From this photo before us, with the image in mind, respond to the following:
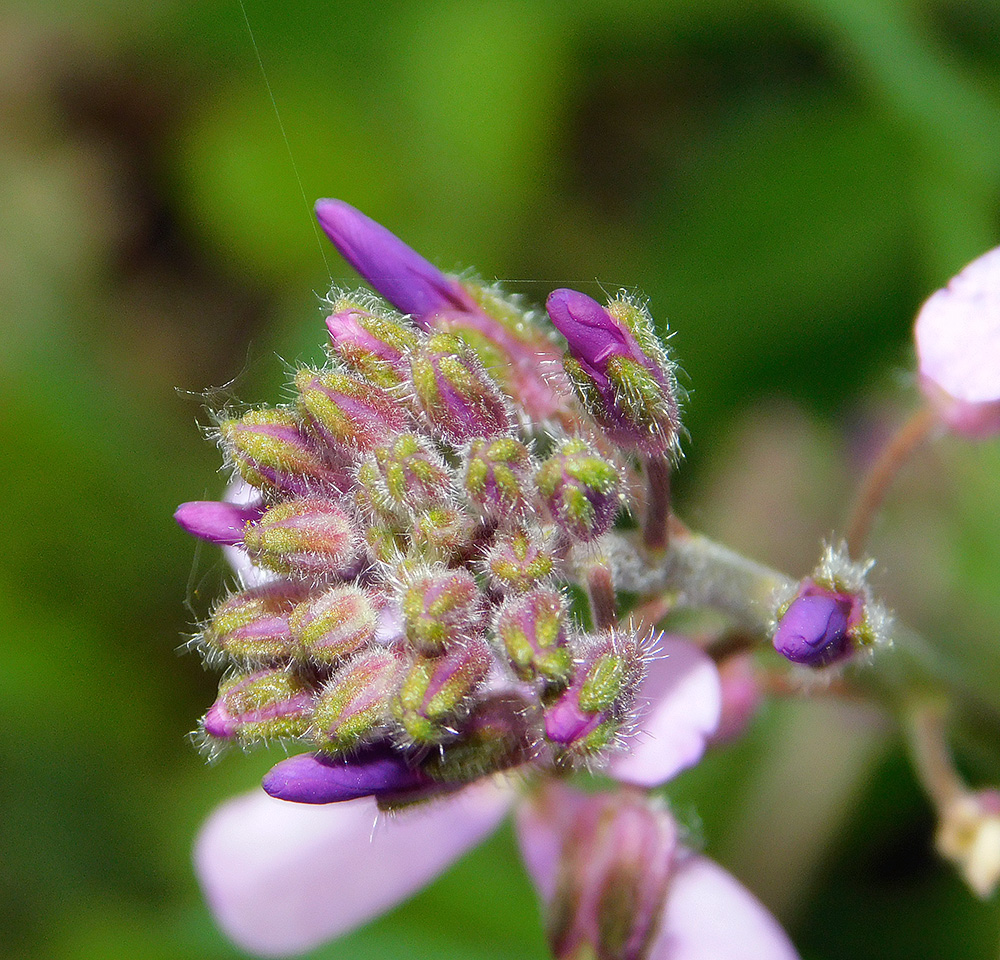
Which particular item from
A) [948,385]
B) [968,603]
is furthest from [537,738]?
[968,603]

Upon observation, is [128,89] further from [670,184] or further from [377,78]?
[670,184]

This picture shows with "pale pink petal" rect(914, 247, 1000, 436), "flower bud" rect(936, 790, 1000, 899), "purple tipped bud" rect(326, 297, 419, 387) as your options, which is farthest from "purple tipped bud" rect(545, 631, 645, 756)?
"flower bud" rect(936, 790, 1000, 899)

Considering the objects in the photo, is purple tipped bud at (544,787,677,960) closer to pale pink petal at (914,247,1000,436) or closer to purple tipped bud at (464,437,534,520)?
purple tipped bud at (464,437,534,520)

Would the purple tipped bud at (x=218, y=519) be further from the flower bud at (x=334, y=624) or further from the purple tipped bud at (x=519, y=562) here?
the purple tipped bud at (x=519, y=562)

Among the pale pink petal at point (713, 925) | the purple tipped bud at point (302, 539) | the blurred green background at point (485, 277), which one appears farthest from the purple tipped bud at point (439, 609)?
the blurred green background at point (485, 277)

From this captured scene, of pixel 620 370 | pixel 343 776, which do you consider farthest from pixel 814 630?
pixel 343 776
